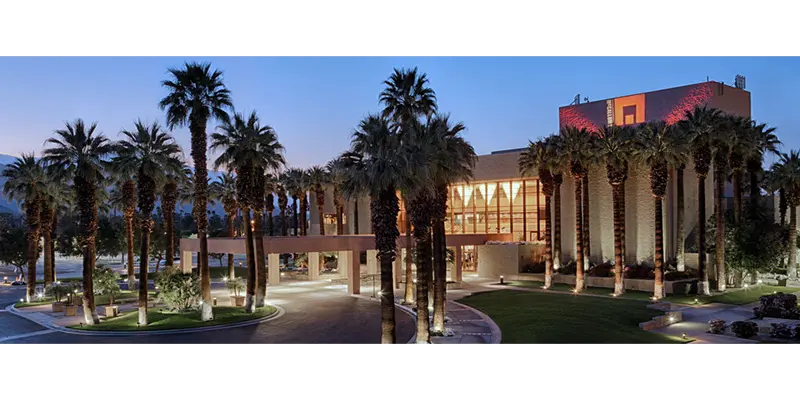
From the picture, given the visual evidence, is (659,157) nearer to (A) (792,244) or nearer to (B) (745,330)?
(B) (745,330)

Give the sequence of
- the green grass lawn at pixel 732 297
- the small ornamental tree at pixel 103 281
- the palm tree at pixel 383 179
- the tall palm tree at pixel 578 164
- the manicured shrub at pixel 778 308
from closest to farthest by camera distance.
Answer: the palm tree at pixel 383 179 → the manicured shrub at pixel 778 308 → the small ornamental tree at pixel 103 281 → the green grass lawn at pixel 732 297 → the tall palm tree at pixel 578 164

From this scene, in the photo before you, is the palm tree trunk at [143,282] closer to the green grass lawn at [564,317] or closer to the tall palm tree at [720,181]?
the green grass lawn at [564,317]

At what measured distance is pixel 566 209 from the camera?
48812mm

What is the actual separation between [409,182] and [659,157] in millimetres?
21836

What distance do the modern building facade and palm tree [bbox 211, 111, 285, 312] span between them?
3.19 m

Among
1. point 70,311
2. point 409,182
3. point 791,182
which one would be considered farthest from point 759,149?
point 70,311

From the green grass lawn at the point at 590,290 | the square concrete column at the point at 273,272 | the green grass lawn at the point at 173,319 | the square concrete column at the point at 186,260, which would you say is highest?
the square concrete column at the point at 186,260

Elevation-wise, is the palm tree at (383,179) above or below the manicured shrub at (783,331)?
above

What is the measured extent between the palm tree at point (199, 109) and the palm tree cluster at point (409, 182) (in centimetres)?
1139

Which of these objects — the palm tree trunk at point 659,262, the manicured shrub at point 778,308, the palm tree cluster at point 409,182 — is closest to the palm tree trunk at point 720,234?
the palm tree trunk at point 659,262

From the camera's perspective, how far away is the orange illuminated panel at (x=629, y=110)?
1912 inches

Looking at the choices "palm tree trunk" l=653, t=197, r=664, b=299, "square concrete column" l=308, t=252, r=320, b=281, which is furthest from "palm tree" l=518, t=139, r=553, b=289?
"square concrete column" l=308, t=252, r=320, b=281

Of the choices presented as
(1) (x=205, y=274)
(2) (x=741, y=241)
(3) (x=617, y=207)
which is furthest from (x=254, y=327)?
(2) (x=741, y=241)

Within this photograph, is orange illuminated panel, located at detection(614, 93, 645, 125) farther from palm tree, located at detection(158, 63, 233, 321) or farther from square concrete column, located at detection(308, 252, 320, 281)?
palm tree, located at detection(158, 63, 233, 321)
